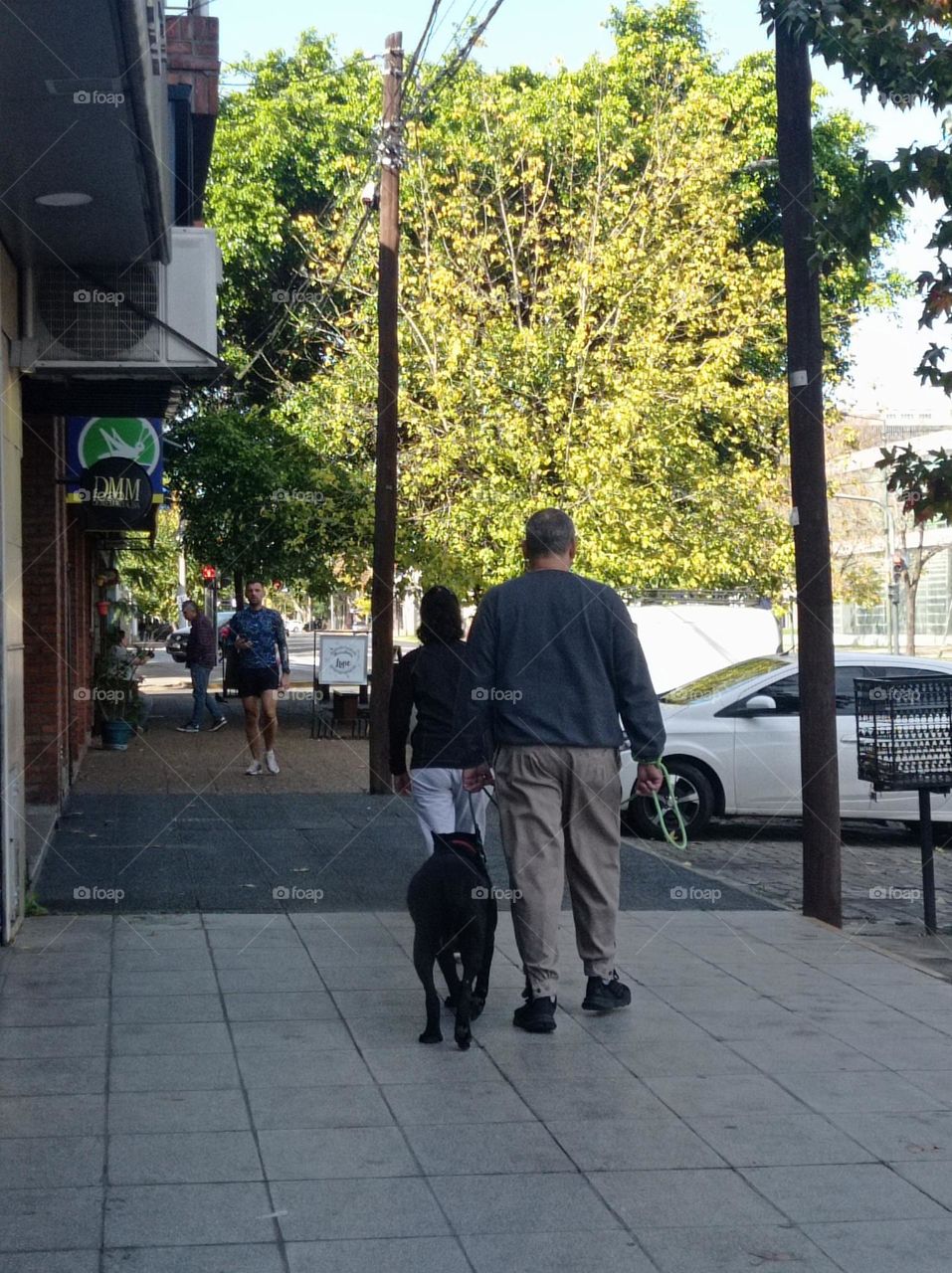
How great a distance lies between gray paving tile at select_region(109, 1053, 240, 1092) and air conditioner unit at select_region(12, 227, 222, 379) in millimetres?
4737

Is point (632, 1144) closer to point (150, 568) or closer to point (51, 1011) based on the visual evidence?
point (51, 1011)

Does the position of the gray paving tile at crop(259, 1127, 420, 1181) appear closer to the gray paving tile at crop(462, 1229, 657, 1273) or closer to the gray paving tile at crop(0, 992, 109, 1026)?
the gray paving tile at crop(462, 1229, 657, 1273)

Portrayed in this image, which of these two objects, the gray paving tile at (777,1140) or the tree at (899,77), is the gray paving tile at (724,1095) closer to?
the gray paving tile at (777,1140)

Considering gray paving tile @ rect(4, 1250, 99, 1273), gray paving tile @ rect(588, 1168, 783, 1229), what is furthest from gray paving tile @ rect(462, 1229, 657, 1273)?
gray paving tile @ rect(4, 1250, 99, 1273)

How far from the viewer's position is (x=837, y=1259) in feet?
13.3

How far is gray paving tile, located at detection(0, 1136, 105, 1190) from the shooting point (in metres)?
4.51

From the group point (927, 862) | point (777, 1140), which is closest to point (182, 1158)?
point (777, 1140)

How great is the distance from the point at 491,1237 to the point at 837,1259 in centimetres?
86

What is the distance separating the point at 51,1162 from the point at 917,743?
5.91 meters

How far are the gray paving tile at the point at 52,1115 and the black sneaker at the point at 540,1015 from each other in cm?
170

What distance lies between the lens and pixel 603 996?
6562mm

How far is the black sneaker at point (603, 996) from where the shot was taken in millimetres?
6555

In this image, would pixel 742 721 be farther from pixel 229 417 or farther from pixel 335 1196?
pixel 229 417

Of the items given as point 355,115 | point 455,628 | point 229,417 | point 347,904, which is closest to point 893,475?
point 455,628
